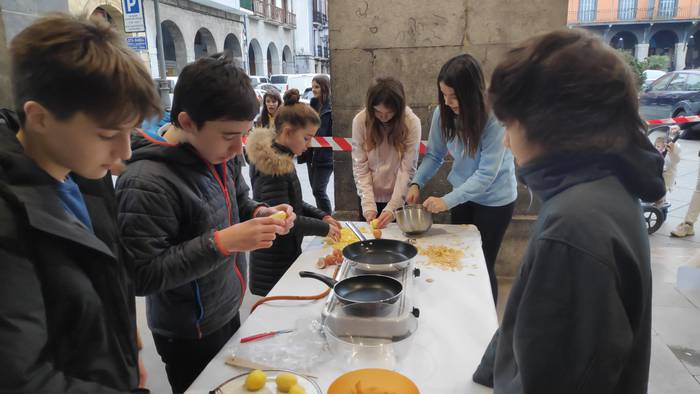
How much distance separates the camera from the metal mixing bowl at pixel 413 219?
253cm

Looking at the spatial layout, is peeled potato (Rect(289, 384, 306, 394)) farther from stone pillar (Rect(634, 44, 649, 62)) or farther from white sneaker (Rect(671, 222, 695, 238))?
stone pillar (Rect(634, 44, 649, 62))

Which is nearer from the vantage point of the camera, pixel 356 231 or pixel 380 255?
pixel 380 255

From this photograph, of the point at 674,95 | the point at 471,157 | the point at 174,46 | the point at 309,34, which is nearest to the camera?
the point at 471,157

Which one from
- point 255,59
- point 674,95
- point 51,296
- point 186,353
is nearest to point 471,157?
point 186,353

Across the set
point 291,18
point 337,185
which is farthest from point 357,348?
point 291,18

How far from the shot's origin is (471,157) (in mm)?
2672

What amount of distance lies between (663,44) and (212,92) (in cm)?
3398

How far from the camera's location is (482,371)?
1259mm

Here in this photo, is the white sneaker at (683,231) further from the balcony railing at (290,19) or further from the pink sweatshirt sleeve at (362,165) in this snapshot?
the balcony railing at (290,19)

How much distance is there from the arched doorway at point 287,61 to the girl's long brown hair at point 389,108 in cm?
2738

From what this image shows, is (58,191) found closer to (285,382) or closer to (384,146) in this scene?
(285,382)

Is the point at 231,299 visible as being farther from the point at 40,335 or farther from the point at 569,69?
the point at 569,69

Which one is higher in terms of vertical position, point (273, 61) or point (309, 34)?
point (309, 34)

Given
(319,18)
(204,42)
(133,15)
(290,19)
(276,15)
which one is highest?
(319,18)
